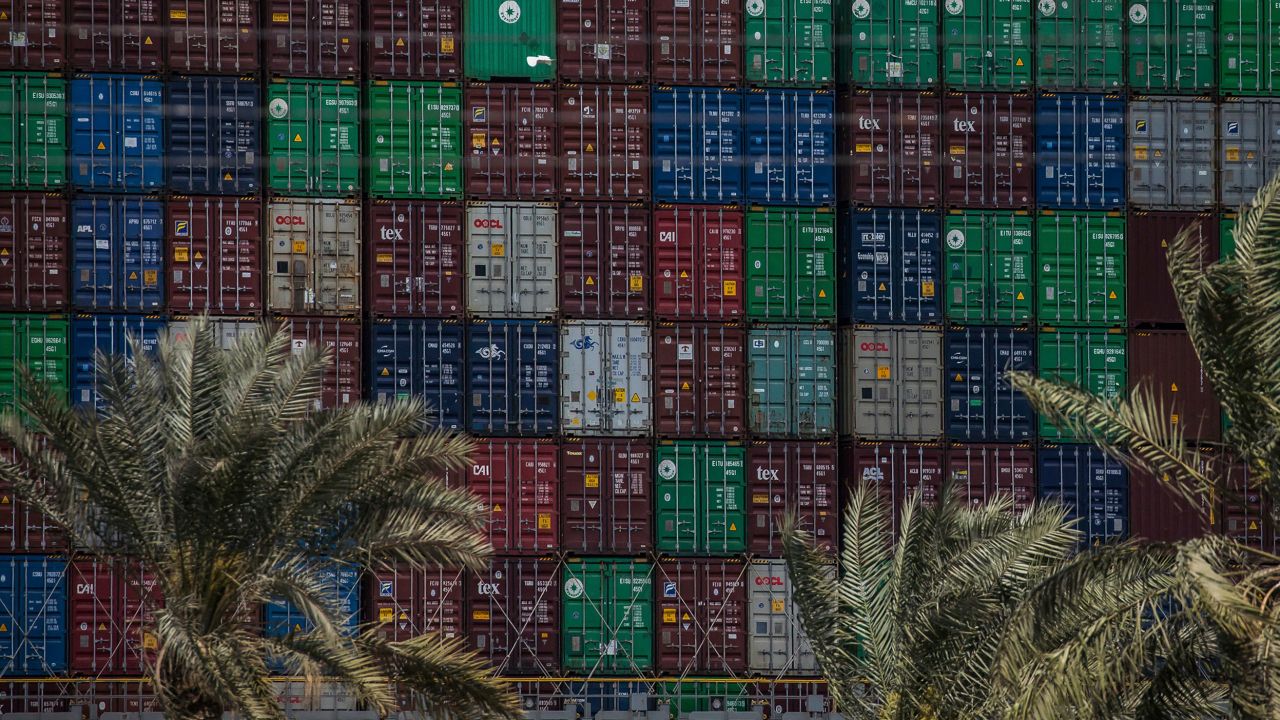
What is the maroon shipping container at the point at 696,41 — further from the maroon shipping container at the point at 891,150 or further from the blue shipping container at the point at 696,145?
the maroon shipping container at the point at 891,150

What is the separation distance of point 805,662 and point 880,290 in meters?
7.37

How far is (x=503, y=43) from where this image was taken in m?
37.3

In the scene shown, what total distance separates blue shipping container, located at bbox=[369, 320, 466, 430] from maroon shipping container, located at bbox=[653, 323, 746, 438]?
3838mm

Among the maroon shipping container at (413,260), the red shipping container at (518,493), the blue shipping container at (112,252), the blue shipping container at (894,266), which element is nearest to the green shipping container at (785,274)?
the blue shipping container at (894,266)

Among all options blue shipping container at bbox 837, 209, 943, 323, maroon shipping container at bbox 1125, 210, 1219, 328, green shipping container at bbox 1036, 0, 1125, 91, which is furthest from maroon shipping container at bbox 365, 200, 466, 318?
maroon shipping container at bbox 1125, 210, 1219, 328

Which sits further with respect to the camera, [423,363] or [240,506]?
[423,363]

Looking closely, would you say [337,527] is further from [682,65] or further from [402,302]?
[682,65]

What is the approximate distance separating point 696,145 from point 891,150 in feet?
12.8

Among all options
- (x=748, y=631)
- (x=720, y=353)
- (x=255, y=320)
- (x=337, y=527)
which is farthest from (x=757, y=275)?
(x=337, y=527)

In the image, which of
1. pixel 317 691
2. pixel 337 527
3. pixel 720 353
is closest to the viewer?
pixel 337 527

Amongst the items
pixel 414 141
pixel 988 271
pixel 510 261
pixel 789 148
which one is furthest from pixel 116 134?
pixel 988 271

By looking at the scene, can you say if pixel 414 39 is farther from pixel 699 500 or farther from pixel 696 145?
pixel 699 500

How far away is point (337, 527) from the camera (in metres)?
21.9

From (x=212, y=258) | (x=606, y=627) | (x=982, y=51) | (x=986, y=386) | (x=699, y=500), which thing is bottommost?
(x=606, y=627)
